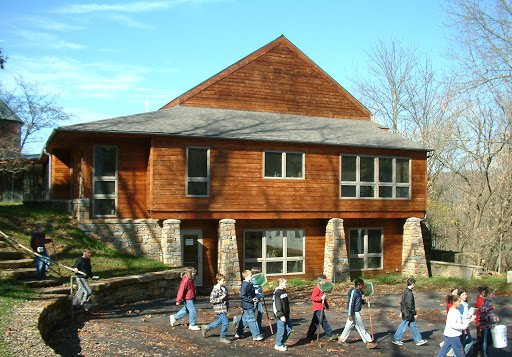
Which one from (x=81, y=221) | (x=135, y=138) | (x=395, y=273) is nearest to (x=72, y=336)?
(x=81, y=221)

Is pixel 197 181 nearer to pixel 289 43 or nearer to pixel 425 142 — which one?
pixel 289 43

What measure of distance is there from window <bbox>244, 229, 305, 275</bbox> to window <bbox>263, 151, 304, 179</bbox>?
2468 millimetres

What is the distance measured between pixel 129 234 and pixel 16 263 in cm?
582

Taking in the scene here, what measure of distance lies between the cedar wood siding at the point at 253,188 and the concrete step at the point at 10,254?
17.1 ft

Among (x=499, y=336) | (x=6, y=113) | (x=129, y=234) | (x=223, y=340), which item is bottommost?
(x=223, y=340)

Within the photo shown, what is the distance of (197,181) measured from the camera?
1975cm

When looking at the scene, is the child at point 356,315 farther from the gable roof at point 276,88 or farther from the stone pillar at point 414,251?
the gable roof at point 276,88

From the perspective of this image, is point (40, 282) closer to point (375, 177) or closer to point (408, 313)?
point (408, 313)

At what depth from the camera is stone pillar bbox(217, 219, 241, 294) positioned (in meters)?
19.8

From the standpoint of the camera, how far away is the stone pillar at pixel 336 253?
21734 millimetres

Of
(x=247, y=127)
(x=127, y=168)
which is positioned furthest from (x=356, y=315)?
(x=127, y=168)

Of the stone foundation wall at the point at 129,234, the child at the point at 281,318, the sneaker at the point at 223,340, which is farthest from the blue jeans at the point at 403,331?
the stone foundation wall at the point at 129,234

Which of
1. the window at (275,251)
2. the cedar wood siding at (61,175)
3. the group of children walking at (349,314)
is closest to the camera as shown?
the group of children walking at (349,314)

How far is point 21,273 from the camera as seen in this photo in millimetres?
13633
